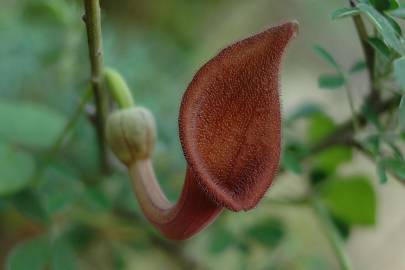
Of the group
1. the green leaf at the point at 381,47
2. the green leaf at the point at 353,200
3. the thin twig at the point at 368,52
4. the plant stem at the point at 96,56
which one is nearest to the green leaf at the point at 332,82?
the thin twig at the point at 368,52

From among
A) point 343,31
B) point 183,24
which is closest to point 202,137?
point 183,24

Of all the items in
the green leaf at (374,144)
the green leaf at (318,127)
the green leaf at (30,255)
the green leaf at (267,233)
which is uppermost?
the green leaf at (374,144)

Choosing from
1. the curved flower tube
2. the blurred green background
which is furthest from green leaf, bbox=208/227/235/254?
the curved flower tube

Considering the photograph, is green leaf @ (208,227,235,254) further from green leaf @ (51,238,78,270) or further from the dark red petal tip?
the dark red petal tip

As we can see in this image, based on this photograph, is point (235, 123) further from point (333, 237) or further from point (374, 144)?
point (333, 237)

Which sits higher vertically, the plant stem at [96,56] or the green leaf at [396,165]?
the plant stem at [96,56]

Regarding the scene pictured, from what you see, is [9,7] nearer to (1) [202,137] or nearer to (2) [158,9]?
(2) [158,9]

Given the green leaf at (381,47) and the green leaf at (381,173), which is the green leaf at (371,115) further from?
the green leaf at (381,47)
